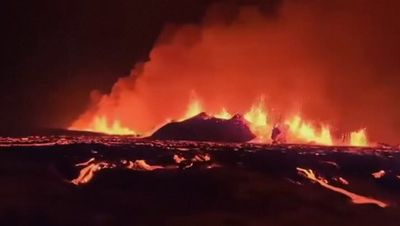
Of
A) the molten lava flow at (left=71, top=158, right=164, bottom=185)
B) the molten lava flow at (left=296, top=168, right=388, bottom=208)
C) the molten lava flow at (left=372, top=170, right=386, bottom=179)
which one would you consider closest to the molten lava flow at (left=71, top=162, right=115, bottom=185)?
the molten lava flow at (left=71, top=158, right=164, bottom=185)

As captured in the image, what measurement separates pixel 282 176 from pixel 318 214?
1955cm

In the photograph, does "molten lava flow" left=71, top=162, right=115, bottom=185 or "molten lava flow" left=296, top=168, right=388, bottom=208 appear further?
"molten lava flow" left=71, top=162, right=115, bottom=185

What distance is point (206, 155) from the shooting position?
408ft

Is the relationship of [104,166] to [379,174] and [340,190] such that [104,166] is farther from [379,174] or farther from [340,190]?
[379,174]

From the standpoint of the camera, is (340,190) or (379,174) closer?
(340,190)

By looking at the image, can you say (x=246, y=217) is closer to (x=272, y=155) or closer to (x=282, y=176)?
(x=282, y=176)

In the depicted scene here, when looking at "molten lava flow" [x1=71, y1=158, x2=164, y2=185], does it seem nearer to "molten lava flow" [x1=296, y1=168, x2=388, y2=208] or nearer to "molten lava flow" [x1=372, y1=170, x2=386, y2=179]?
"molten lava flow" [x1=296, y1=168, x2=388, y2=208]

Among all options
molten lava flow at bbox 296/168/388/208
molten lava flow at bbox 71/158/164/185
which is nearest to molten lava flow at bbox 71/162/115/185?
molten lava flow at bbox 71/158/164/185

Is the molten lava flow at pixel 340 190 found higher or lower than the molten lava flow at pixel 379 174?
lower

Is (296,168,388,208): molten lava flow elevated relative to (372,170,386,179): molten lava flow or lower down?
lower down

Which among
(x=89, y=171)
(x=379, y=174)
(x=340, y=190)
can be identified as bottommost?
(x=340, y=190)

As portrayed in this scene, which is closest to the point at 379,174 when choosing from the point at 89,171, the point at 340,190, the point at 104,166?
the point at 340,190

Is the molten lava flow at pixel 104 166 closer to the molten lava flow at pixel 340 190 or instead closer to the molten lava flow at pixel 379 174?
the molten lava flow at pixel 340 190

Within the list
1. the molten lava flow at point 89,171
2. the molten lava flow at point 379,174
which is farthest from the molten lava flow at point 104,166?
the molten lava flow at point 379,174
